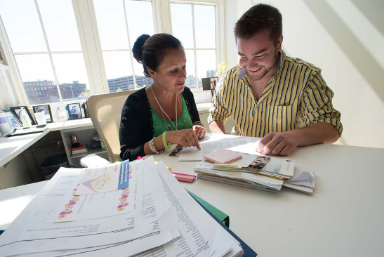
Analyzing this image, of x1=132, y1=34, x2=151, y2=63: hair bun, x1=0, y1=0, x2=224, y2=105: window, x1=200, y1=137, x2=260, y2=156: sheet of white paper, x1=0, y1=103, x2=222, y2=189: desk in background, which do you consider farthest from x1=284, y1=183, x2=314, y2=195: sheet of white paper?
x1=0, y1=0, x2=224, y2=105: window

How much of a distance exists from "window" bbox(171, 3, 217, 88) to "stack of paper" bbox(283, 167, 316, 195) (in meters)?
2.68

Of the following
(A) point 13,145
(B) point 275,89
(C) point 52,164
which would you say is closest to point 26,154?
(C) point 52,164

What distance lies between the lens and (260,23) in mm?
951

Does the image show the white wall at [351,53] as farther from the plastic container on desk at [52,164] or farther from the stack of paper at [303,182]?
the plastic container on desk at [52,164]

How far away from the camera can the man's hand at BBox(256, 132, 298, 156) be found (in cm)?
72

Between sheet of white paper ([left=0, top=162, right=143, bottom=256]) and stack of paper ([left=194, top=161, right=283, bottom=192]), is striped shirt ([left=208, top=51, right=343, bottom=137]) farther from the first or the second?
sheet of white paper ([left=0, top=162, right=143, bottom=256])

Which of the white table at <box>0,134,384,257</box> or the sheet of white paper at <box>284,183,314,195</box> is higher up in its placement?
the sheet of white paper at <box>284,183,314,195</box>

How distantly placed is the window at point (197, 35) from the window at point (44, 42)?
4.45 ft

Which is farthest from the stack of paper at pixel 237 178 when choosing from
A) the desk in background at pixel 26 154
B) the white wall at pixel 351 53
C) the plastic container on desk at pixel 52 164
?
the plastic container on desk at pixel 52 164

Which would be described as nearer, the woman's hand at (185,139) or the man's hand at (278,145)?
the man's hand at (278,145)

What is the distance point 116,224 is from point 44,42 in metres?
2.72

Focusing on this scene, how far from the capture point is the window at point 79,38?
2064mm

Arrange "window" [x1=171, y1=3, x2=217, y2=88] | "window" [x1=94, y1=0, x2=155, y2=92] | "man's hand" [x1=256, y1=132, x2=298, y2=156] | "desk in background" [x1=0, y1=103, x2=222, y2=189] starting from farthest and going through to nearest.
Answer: "window" [x1=171, y1=3, x2=217, y2=88], "window" [x1=94, y1=0, x2=155, y2=92], "desk in background" [x1=0, y1=103, x2=222, y2=189], "man's hand" [x1=256, y1=132, x2=298, y2=156]

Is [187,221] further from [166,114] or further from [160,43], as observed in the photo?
[160,43]
